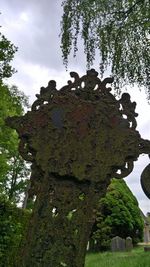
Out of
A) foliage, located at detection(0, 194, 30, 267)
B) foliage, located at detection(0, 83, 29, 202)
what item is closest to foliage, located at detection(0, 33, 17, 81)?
foliage, located at detection(0, 83, 29, 202)

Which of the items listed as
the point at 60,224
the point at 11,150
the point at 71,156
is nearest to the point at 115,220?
the point at 11,150

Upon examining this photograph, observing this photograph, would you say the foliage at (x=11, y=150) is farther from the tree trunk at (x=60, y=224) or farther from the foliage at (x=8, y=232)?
the tree trunk at (x=60, y=224)

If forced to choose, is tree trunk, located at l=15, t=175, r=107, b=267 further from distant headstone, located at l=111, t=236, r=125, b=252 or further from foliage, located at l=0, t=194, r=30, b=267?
distant headstone, located at l=111, t=236, r=125, b=252

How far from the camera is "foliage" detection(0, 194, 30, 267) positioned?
7.39 meters

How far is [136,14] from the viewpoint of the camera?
9.90 metres

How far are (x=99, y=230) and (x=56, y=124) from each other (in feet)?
39.3

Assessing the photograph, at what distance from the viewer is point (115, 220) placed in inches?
606

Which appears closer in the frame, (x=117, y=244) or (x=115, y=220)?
(x=117, y=244)

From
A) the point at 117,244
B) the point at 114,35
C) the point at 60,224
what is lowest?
the point at 60,224

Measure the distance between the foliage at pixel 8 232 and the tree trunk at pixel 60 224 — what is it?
3.86 metres

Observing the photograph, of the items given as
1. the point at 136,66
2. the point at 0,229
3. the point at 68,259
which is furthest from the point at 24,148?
the point at 136,66

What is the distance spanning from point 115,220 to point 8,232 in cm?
844

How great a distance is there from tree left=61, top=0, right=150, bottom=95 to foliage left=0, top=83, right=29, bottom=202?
11.1 ft

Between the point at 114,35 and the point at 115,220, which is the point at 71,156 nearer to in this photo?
the point at 114,35
